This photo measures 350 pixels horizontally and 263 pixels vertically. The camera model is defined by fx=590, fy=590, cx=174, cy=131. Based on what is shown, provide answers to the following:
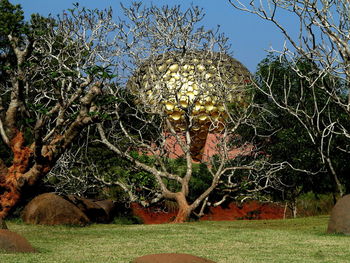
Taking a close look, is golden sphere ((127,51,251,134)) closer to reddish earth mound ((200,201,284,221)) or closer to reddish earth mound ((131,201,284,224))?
reddish earth mound ((131,201,284,224))

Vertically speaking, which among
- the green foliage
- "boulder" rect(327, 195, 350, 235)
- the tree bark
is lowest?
"boulder" rect(327, 195, 350, 235)

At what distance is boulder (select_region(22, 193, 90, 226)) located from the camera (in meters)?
17.0

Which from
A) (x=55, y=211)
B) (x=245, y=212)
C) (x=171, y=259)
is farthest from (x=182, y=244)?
(x=245, y=212)

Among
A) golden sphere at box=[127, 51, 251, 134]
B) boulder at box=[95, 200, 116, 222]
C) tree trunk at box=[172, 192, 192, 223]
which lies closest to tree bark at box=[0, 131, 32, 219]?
boulder at box=[95, 200, 116, 222]

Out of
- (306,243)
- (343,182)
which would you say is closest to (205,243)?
(306,243)

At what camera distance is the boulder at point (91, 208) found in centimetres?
1838

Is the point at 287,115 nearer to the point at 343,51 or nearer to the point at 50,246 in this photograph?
the point at 343,51

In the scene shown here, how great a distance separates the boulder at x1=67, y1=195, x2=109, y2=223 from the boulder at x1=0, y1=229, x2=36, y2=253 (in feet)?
27.3

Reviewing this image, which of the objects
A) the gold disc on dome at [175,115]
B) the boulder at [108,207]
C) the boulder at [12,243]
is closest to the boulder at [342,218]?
the boulder at [12,243]

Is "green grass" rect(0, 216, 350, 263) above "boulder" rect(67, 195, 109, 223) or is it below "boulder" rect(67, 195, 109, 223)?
below

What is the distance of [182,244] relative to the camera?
39.2 feet

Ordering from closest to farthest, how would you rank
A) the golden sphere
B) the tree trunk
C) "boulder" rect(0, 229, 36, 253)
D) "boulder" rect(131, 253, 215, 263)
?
"boulder" rect(131, 253, 215, 263) < "boulder" rect(0, 229, 36, 253) < the tree trunk < the golden sphere

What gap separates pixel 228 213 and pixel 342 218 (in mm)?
10393

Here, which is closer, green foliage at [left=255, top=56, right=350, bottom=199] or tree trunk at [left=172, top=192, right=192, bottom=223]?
tree trunk at [left=172, top=192, right=192, bottom=223]
